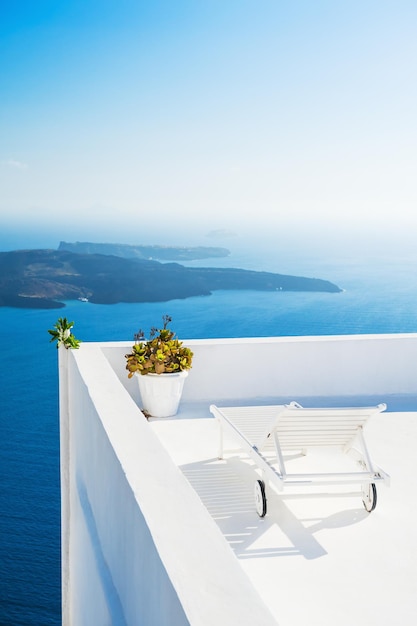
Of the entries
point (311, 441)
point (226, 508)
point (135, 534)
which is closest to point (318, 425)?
point (311, 441)

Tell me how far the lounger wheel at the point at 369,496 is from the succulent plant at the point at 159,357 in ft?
6.01

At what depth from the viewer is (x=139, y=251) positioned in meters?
34.5

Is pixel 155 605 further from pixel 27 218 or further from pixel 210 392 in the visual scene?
pixel 27 218

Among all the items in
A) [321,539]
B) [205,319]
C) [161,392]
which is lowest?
[205,319]

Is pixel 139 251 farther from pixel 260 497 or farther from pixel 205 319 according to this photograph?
pixel 260 497

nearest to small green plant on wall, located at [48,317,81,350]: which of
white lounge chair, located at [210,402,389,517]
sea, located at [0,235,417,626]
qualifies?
white lounge chair, located at [210,402,389,517]

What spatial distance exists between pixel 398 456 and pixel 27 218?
31168 mm

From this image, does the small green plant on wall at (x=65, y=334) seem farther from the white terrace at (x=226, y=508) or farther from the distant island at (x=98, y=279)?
the distant island at (x=98, y=279)

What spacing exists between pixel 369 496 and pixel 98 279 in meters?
31.7

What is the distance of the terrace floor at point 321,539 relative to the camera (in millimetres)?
2805

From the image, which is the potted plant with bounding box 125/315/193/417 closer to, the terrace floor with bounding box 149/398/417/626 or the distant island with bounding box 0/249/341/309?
the terrace floor with bounding box 149/398/417/626

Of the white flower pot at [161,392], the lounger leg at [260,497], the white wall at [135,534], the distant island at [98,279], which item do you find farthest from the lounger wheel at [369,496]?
the distant island at [98,279]

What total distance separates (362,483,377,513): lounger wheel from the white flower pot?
1775 millimetres

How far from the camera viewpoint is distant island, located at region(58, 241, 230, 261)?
34.4 metres
